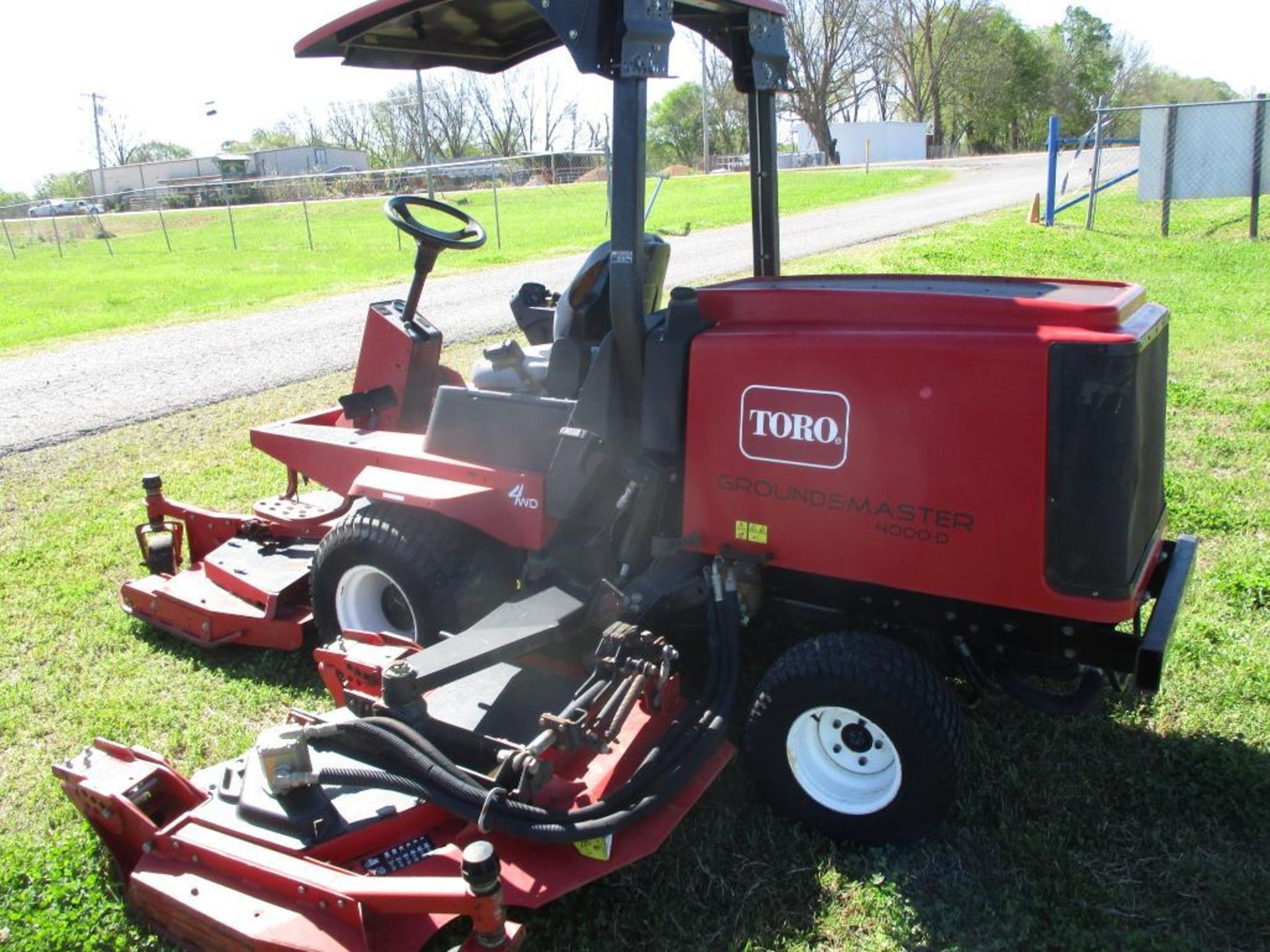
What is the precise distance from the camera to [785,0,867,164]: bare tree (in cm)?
5044

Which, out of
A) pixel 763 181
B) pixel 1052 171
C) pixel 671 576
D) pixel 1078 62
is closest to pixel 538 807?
pixel 671 576

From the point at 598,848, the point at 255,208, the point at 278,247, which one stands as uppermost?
the point at 255,208

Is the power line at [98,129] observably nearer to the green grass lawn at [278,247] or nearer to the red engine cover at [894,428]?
the green grass lawn at [278,247]

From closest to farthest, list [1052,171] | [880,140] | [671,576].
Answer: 1. [671,576]
2. [1052,171]
3. [880,140]

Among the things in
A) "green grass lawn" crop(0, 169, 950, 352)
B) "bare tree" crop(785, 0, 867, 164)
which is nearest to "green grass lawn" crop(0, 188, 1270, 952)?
"green grass lawn" crop(0, 169, 950, 352)

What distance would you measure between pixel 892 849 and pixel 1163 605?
1.00 m

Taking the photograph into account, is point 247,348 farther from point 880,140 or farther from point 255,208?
point 880,140

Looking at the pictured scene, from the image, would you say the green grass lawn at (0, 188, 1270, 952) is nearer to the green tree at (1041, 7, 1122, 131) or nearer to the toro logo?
the toro logo

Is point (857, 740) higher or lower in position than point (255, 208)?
lower

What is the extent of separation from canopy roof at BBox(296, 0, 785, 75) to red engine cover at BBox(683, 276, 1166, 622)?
778 mm

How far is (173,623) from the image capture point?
4.02m

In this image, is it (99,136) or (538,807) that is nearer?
(538,807)

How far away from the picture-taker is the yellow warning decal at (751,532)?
2.88m

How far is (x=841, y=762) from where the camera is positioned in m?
2.84
